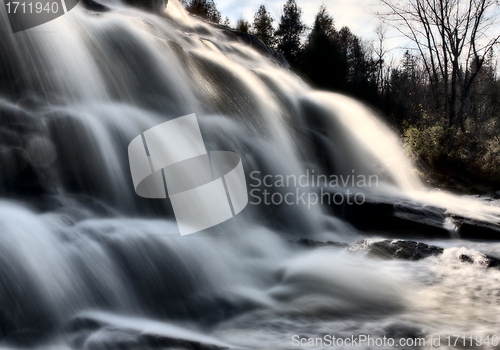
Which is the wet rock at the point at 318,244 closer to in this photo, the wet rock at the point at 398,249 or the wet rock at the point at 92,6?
the wet rock at the point at 398,249

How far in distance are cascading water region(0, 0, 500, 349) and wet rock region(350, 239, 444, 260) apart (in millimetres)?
190

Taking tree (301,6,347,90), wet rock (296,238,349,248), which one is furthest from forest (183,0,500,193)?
wet rock (296,238,349,248)

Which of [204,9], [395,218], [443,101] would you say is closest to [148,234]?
[395,218]

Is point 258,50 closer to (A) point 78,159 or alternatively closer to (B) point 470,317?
(A) point 78,159

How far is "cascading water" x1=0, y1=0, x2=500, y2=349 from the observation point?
3180 mm

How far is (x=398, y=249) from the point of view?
5039mm

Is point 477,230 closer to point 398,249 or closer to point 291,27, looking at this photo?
point 398,249

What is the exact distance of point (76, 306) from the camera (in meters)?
3.11

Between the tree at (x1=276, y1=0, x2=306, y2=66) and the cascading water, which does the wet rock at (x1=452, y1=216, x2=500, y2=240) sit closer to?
the cascading water

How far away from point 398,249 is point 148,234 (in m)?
3.59

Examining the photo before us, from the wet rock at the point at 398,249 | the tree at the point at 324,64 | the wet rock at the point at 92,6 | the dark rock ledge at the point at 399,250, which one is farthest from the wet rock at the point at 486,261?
the tree at the point at 324,64

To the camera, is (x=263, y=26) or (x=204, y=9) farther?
(x=263, y=26)

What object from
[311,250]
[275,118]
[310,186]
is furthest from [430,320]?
[275,118]

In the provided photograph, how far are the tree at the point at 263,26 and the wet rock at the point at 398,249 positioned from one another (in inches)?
1308
